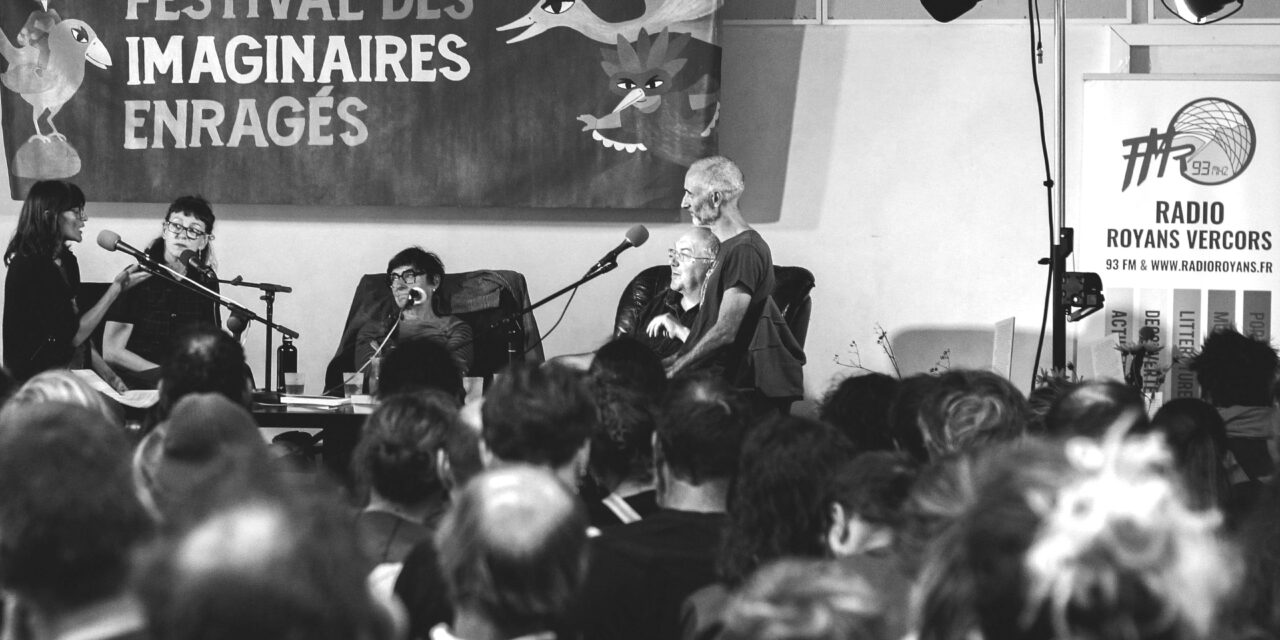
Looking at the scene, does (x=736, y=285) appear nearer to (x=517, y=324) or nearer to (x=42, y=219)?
(x=517, y=324)

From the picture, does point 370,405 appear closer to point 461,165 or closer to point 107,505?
point 461,165

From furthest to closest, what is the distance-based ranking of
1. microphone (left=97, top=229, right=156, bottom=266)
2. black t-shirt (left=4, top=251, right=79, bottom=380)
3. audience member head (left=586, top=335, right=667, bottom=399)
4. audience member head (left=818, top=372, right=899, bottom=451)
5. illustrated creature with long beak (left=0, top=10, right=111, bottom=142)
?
1. illustrated creature with long beak (left=0, top=10, right=111, bottom=142)
2. black t-shirt (left=4, top=251, right=79, bottom=380)
3. microphone (left=97, top=229, right=156, bottom=266)
4. audience member head (left=818, top=372, right=899, bottom=451)
5. audience member head (left=586, top=335, right=667, bottom=399)

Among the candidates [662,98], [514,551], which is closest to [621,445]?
[514,551]

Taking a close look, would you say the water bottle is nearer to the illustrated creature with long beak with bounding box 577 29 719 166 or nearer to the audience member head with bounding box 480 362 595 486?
the illustrated creature with long beak with bounding box 577 29 719 166

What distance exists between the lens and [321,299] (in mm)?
6930

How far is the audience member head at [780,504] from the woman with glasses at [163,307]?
376cm

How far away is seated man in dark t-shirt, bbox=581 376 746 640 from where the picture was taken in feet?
6.08

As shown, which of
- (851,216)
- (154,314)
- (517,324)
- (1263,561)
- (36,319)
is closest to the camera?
(1263,561)

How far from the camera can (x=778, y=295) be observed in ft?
20.2

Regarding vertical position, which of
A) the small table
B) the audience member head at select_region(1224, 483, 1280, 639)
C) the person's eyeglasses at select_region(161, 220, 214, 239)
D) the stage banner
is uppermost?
the stage banner

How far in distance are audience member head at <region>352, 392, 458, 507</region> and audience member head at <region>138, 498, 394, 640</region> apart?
126cm

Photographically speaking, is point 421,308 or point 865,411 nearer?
point 865,411

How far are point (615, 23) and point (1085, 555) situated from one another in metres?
5.88

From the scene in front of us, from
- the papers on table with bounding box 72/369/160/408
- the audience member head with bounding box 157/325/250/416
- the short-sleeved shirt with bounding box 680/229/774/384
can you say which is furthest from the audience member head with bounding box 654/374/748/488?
the short-sleeved shirt with bounding box 680/229/774/384
